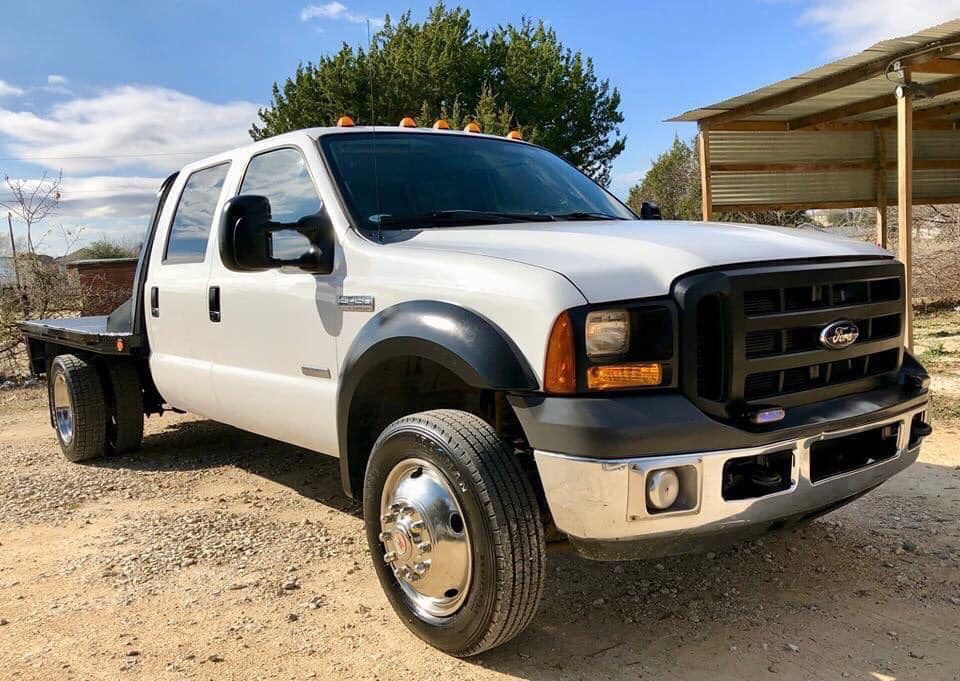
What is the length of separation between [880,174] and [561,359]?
36.1 ft

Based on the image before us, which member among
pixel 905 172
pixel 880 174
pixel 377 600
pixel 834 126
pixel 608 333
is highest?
pixel 834 126

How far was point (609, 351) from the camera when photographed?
2.54m

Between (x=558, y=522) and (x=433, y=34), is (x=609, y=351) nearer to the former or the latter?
(x=558, y=522)

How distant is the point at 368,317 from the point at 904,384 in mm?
2058

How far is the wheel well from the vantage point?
10.7 feet

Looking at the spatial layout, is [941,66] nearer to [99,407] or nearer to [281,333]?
[281,333]

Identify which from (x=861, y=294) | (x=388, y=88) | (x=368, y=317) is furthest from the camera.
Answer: (x=388, y=88)

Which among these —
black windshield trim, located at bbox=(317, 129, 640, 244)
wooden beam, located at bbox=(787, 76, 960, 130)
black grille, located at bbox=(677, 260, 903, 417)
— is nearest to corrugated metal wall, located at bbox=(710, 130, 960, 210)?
wooden beam, located at bbox=(787, 76, 960, 130)

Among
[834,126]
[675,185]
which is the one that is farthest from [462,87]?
[834,126]

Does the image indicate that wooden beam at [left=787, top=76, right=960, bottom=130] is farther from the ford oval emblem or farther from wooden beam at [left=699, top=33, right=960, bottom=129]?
the ford oval emblem

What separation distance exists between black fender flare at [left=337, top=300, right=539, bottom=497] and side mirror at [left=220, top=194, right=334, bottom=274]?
463 millimetres

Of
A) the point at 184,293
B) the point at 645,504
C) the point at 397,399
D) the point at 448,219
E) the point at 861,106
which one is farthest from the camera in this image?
the point at 861,106

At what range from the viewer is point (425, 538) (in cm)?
286

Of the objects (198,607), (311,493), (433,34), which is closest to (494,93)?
(433,34)
